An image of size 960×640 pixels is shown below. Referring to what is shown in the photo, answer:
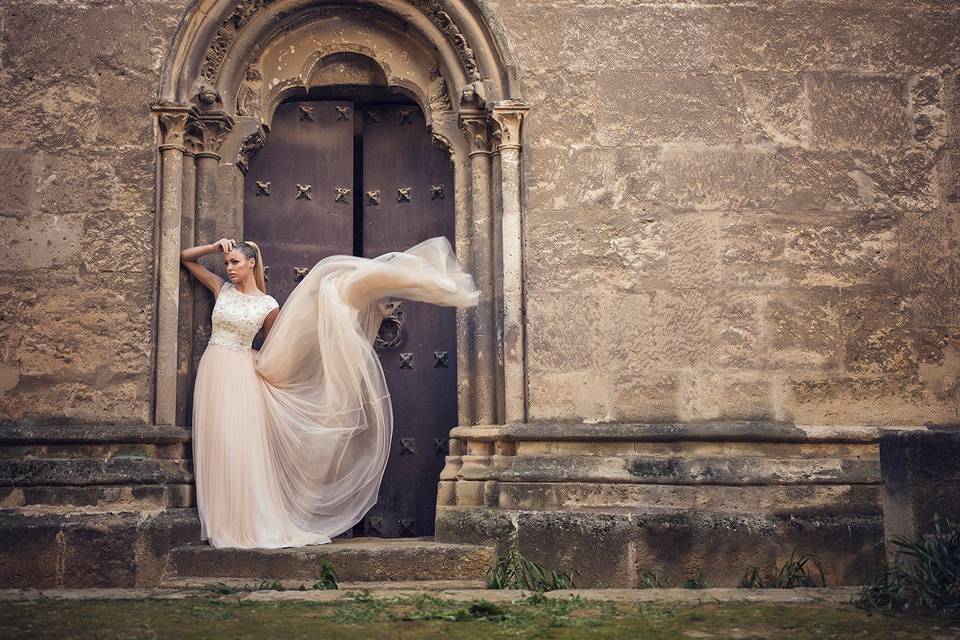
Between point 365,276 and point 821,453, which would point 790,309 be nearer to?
point 821,453

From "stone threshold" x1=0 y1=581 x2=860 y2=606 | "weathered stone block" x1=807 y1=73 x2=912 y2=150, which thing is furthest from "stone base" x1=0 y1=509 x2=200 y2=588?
"weathered stone block" x1=807 y1=73 x2=912 y2=150

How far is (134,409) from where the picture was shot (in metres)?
5.60

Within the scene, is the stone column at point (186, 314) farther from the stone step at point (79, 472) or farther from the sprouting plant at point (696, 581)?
the sprouting plant at point (696, 581)

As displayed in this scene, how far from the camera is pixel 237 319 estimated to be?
5668 mm

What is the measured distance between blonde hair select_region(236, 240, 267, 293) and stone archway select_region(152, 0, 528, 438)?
275 mm

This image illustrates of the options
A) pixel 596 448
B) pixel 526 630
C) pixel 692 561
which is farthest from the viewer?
pixel 596 448

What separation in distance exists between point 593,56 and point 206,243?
A: 99.5 inches

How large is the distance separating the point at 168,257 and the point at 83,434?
1079mm

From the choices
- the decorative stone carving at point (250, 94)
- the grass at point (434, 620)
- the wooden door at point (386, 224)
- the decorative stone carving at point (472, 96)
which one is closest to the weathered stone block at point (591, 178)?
the decorative stone carving at point (472, 96)

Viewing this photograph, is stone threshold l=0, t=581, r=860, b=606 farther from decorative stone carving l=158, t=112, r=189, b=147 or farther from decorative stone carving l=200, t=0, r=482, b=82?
decorative stone carving l=200, t=0, r=482, b=82

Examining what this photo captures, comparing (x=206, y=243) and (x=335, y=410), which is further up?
(x=206, y=243)

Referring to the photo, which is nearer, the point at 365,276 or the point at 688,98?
the point at 365,276

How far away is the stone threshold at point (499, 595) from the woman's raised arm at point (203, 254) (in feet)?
6.21

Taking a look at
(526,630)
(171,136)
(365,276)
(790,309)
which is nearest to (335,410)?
(365,276)
